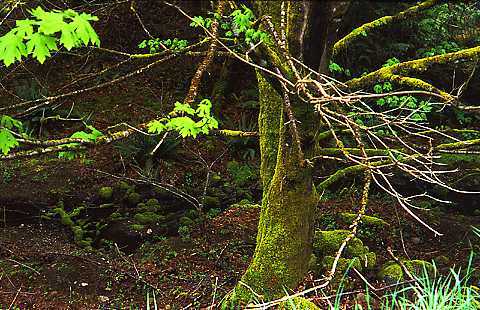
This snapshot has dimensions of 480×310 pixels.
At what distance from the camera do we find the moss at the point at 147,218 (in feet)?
23.9

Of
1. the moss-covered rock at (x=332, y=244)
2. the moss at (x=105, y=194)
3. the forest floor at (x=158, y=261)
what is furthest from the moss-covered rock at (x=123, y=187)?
the moss-covered rock at (x=332, y=244)

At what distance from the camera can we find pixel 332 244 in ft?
17.4

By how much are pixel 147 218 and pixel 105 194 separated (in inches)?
40.7

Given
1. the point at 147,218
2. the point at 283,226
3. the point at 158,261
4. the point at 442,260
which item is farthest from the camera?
the point at 147,218

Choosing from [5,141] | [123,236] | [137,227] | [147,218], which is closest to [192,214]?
[147,218]

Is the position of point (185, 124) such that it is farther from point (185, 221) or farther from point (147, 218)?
point (147, 218)

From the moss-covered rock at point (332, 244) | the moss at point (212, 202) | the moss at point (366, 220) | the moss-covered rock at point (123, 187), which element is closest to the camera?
the moss-covered rock at point (332, 244)

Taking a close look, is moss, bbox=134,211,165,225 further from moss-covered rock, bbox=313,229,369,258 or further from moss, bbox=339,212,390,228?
moss-covered rock, bbox=313,229,369,258

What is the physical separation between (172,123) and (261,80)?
6.13ft

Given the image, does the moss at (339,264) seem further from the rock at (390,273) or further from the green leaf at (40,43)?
the green leaf at (40,43)

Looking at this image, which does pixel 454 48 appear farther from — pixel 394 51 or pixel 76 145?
pixel 76 145

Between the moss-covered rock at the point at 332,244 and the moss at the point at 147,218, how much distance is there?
2.76m

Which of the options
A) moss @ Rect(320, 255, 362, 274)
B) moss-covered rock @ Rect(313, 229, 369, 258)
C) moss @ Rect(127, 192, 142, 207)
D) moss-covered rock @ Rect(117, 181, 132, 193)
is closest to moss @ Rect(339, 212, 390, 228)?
moss-covered rock @ Rect(313, 229, 369, 258)

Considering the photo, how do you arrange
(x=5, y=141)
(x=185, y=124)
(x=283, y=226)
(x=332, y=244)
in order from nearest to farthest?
1. (x=5, y=141)
2. (x=185, y=124)
3. (x=283, y=226)
4. (x=332, y=244)
